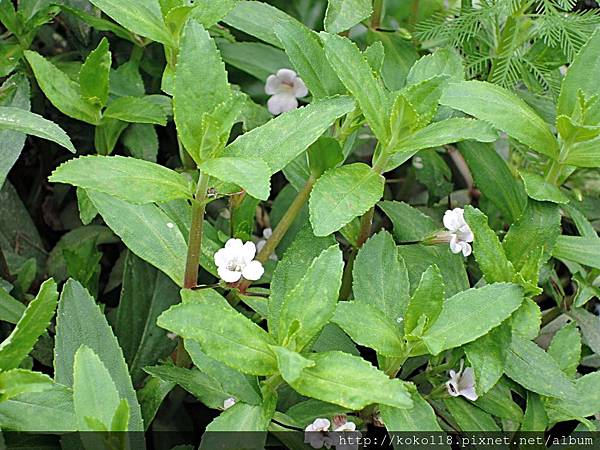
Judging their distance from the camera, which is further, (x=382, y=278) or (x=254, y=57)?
(x=254, y=57)

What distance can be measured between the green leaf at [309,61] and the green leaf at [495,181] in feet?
0.81

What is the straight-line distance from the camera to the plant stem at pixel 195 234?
0.74m

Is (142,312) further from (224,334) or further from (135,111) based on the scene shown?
(224,334)

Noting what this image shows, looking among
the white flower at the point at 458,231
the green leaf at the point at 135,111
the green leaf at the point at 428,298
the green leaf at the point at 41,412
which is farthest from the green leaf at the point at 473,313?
the green leaf at the point at 135,111

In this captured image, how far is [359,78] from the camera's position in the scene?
2.64ft

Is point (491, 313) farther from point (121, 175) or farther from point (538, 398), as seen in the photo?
point (121, 175)

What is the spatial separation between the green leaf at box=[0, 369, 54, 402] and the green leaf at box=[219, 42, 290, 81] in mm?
662

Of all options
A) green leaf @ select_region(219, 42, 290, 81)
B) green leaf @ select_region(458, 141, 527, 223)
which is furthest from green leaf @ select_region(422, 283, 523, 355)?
green leaf @ select_region(219, 42, 290, 81)

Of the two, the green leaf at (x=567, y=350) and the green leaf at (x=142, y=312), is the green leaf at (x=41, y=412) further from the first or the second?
the green leaf at (x=567, y=350)

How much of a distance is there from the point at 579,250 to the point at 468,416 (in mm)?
234

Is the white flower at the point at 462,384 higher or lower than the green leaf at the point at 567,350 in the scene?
higher

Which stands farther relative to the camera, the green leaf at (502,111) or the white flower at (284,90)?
the white flower at (284,90)

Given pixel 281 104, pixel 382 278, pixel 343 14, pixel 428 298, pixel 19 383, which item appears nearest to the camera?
pixel 19 383

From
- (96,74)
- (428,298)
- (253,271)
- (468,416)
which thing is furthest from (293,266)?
(96,74)
